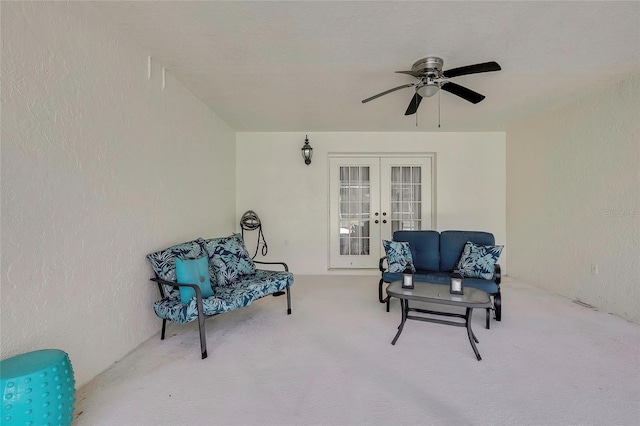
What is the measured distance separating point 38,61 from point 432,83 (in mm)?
2786

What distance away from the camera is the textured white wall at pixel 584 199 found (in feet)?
9.84

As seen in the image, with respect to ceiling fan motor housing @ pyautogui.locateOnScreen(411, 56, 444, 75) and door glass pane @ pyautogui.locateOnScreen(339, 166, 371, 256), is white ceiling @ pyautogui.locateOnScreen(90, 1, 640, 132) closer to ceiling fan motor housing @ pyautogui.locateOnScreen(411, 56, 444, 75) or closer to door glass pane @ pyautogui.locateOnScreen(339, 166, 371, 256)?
ceiling fan motor housing @ pyautogui.locateOnScreen(411, 56, 444, 75)

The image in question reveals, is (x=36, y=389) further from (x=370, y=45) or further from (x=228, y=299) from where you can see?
(x=370, y=45)

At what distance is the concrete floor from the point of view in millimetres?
1629

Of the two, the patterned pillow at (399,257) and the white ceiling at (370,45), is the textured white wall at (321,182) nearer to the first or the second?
the white ceiling at (370,45)

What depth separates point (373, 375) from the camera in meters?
1.99

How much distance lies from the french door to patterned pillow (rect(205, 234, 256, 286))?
2124 mm

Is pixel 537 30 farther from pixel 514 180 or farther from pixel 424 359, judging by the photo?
pixel 514 180

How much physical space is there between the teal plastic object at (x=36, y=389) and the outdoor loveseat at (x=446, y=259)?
269 centimetres

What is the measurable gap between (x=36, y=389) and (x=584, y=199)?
5194mm

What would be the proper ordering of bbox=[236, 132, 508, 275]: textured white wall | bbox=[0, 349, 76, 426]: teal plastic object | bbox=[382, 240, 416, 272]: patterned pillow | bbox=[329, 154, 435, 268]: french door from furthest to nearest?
bbox=[329, 154, 435, 268]: french door, bbox=[236, 132, 508, 275]: textured white wall, bbox=[382, 240, 416, 272]: patterned pillow, bbox=[0, 349, 76, 426]: teal plastic object

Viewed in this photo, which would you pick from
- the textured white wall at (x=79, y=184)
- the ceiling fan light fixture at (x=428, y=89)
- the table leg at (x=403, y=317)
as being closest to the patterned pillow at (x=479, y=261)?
the table leg at (x=403, y=317)

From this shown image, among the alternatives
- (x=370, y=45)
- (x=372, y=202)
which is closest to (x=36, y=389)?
(x=370, y=45)

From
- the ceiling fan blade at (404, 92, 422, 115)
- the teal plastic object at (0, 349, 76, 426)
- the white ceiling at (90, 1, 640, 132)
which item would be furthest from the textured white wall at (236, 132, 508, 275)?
the teal plastic object at (0, 349, 76, 426)
